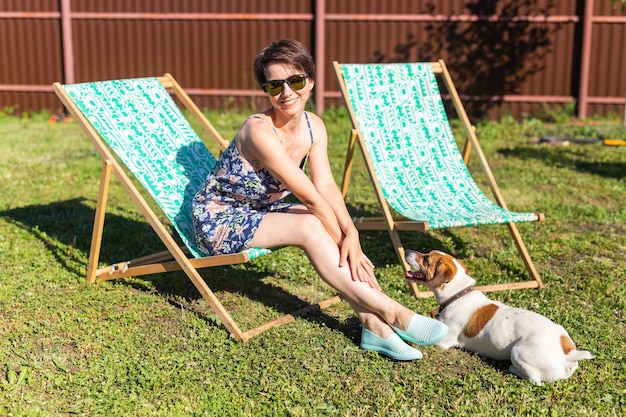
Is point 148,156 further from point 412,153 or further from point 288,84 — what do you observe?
point 412,153

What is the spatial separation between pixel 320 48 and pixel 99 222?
6.43 meters

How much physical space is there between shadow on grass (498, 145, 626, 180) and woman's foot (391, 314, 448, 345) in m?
4.34

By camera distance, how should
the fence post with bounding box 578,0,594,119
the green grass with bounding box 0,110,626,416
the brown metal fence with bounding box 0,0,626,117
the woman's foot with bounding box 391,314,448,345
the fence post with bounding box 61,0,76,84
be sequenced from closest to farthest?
the green grass with bounding box 0,110,626,416 < the woman's foot with bounding box 391,314,448,345 < the fence post with bounding box 578,0,594,119 < the brown metal fence with bounding box 0,0,626,117 < the fence post with bounding box 61,0,76,84

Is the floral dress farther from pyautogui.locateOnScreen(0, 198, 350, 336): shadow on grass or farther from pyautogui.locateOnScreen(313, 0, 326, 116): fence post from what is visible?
pyautogui.locateOnScreen(313, 0, 326, 116): fence post

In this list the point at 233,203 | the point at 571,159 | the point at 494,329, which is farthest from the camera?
the point at 571,159

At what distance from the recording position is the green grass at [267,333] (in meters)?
3.04

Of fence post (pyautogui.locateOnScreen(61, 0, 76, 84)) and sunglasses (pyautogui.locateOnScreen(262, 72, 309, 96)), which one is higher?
sunglasses (pyautogui.locateOnScreen(262, 72, 309, 96))

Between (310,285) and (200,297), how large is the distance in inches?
24.8

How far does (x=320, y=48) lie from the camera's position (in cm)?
1013

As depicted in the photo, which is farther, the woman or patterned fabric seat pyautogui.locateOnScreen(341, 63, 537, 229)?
patterned fabric seat pyautogui.locateOnScreen(341, 63, 537, 229)

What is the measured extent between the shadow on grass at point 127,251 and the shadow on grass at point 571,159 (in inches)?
156

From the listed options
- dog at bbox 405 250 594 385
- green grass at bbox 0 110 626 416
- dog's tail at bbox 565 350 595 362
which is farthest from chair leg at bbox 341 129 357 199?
dog's tail at bbox 565 350 595 362

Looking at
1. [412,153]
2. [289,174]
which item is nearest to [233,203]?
[289,174]

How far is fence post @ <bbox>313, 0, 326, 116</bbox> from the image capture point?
10055 mm
